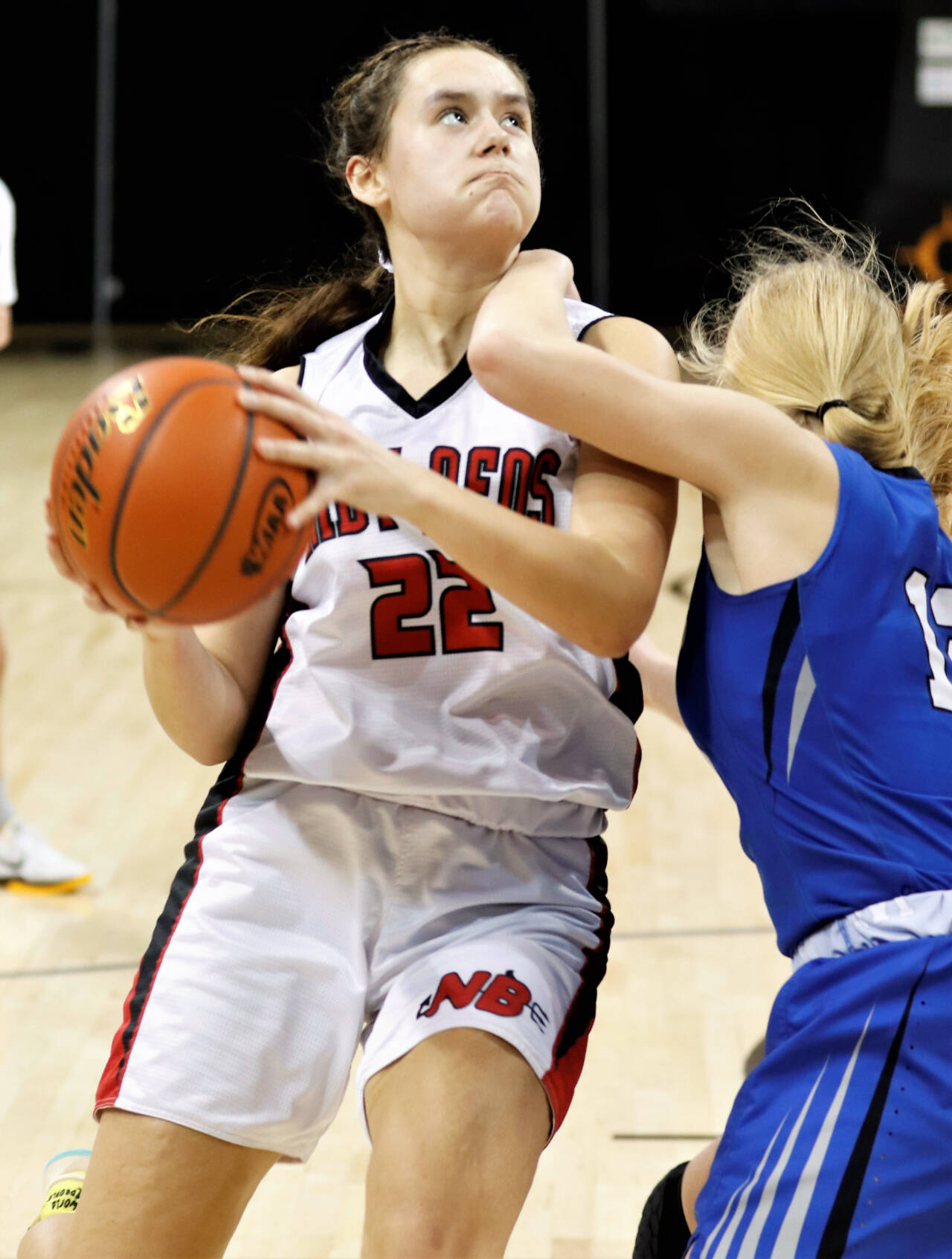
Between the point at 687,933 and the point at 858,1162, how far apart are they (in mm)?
2181

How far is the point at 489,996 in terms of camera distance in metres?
1.88

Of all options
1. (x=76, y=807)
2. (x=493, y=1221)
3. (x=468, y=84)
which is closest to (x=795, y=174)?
(x=76, y=807)

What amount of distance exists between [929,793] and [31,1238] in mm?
1395

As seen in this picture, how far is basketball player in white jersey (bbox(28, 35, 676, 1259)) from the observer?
1.83 metres

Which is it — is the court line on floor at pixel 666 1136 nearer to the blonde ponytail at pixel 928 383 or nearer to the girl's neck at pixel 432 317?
the blonde ponytail at pixel 928 383

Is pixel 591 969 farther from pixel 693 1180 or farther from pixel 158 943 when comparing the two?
pixel 158 943

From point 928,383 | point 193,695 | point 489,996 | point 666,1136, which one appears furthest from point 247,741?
point 666,1136

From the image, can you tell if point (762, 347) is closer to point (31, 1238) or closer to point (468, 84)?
point (468, 84)

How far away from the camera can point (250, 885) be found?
201 centimetres

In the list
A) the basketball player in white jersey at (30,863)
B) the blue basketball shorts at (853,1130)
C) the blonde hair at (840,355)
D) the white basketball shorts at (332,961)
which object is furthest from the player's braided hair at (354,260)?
the basketball player in white jersey at (30,863)

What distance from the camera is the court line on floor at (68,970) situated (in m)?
3.56

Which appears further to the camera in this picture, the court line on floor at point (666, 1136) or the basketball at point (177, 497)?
the court line on floor at point (666, 1136)

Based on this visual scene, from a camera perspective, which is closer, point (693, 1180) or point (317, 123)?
point (693, 1180)

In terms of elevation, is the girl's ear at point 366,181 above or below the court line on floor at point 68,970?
above
